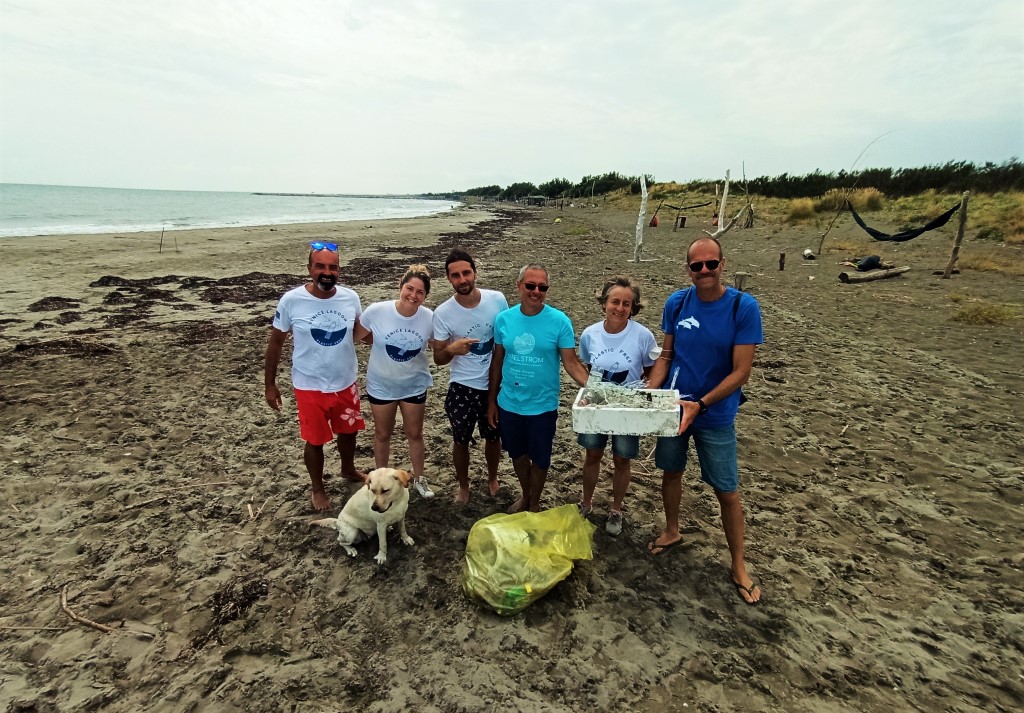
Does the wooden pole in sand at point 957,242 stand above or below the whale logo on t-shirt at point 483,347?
above

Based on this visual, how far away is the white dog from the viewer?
3242 millimetres

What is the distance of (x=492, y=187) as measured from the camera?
413 ft

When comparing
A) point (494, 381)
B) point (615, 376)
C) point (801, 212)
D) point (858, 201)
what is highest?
point (858, 201)

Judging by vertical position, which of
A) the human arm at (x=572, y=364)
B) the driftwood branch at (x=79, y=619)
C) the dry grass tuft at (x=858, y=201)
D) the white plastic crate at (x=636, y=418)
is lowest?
the driftwood branch at (x=79, y=619)

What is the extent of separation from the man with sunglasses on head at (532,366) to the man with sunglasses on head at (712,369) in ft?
2.18

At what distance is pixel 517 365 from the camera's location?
341 cm

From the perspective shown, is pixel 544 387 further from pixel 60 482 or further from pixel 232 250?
pixel 232 250

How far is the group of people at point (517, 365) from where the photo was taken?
3.02m

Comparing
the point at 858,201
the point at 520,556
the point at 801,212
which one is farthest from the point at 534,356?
the point at 858,201

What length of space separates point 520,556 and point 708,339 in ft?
5.75

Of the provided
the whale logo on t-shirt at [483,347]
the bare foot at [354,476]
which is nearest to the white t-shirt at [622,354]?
the whale logo on t-shirt at [483,347]

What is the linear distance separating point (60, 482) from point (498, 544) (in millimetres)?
4018

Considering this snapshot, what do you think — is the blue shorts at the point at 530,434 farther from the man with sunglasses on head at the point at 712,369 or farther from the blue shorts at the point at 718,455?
the blue shorts at the point at 718,455

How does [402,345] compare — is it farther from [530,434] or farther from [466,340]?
[530,434]
